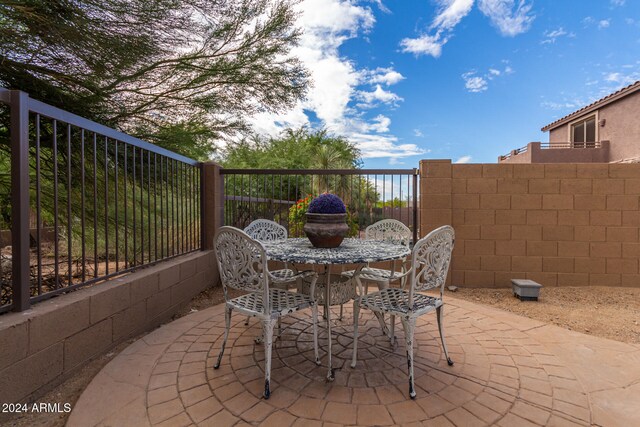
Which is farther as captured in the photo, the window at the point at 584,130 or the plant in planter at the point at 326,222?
the window at the point at 584,130

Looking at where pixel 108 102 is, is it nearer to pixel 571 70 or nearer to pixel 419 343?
pixel 419 343

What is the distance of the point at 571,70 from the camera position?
793cm

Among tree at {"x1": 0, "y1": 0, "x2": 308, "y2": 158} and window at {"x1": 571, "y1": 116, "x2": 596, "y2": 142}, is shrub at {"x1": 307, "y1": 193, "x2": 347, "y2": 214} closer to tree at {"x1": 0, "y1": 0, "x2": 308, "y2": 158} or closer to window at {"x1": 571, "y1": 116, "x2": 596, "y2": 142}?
tree at {"x1": 0, "y1": 0, "x2": 308, "y2": 158}

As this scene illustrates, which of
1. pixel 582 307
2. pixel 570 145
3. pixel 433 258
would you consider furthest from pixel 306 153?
pixel 433 258

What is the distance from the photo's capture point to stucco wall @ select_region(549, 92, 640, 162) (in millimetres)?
9152

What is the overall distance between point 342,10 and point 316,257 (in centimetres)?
523

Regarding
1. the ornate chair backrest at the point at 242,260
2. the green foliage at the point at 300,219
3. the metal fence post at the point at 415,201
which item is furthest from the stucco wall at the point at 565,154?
the ornate chair backrest at the point at 242,260

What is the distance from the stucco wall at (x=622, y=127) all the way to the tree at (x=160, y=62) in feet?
35.6

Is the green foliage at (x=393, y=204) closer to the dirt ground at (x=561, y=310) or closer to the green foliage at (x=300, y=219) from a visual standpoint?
the green foliage at (x=300, y=219)

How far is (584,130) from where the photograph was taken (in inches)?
460

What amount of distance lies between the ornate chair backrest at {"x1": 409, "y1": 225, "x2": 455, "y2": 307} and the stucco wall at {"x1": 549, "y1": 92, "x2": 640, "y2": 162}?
1139 cm

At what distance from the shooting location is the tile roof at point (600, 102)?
29.5ft

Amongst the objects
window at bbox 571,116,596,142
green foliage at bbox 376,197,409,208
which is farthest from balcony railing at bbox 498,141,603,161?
green foliage at bbox 376,197,409,208

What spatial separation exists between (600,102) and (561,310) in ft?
35.8
